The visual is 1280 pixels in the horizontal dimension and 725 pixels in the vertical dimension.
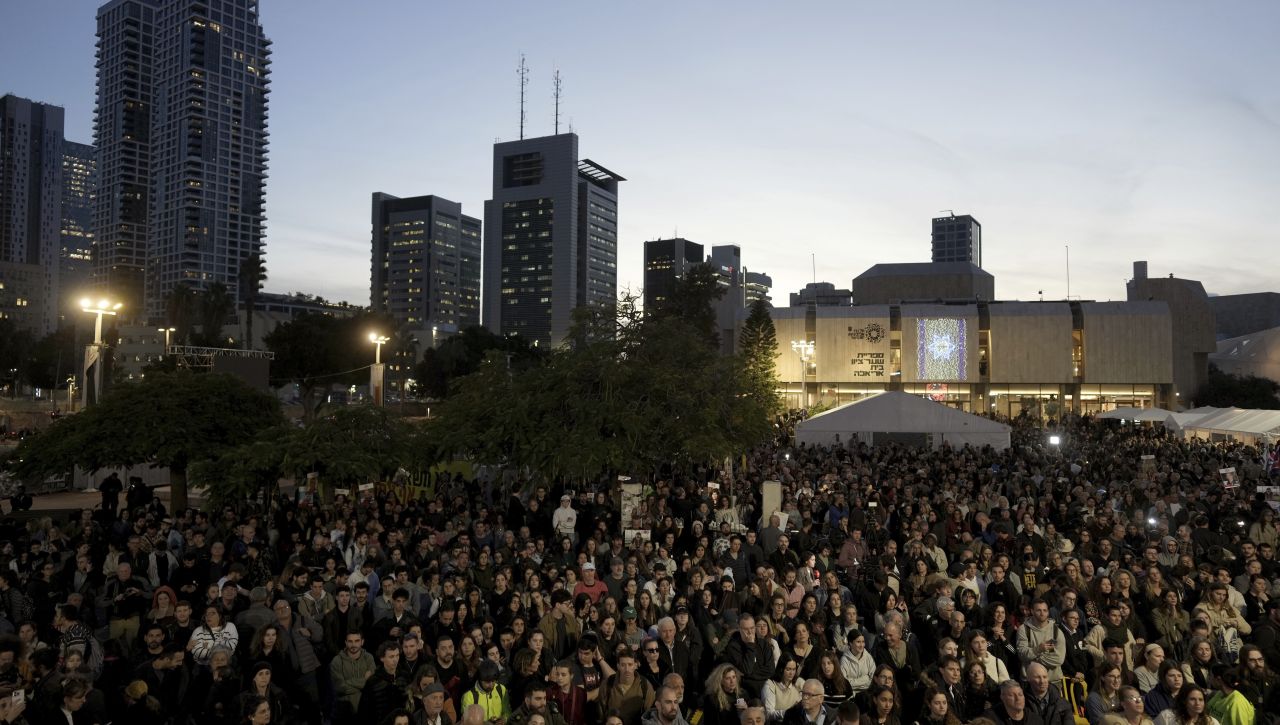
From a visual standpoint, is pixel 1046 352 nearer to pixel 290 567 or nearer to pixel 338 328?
pixel 338 328

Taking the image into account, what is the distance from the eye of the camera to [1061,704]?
236 inches

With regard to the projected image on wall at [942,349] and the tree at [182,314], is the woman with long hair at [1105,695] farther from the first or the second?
the tree at [182,314]

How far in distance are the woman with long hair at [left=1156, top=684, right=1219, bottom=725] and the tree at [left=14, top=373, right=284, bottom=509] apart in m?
15.4

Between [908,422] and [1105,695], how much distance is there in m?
20.9

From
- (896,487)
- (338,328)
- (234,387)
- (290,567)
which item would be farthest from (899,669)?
(338,328)

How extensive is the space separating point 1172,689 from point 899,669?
193cm

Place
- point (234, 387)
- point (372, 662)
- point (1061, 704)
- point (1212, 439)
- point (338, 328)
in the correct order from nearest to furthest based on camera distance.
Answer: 1. point (1061, 704)
2. point (372, 662)
3. point (234, 387)
4. point (1212, 439)
5. point (338, 328)

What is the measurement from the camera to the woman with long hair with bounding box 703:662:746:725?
6.44 m

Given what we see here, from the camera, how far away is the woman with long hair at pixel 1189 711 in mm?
5559

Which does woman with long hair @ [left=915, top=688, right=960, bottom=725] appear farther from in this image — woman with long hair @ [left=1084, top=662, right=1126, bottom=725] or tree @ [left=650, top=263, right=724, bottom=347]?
tree @ [left=650, top=263, right=724, bottom=347]

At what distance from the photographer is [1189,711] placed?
559 centimetres

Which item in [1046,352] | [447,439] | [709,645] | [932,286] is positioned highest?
[932,286]

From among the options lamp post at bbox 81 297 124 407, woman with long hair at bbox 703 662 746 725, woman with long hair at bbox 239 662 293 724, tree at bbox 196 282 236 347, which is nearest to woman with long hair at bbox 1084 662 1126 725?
woman with long hair at bbox 703 662 746 725

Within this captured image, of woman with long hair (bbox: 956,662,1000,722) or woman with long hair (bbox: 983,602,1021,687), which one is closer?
woman with long hair (bbox: 956,662,1000,722)
